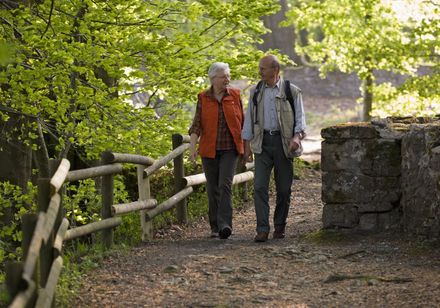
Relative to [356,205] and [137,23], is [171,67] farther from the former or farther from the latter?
[356,205]

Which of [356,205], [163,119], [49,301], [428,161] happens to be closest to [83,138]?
[163,119]

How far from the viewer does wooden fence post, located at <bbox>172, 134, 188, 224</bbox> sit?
12102 mm

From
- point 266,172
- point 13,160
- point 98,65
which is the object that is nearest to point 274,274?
point 266,172

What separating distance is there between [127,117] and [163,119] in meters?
1.06

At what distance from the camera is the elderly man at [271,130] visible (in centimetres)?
981

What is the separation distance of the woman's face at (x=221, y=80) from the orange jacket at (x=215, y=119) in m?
0.16

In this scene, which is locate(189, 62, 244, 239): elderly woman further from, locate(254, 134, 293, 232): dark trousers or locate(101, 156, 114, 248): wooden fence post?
locate(101, 156, 114, 248): wooden fence post

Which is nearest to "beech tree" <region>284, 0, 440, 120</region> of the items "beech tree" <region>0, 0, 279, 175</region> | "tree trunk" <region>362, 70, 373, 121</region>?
"tree trunk" <region>362, 70, 373, 121</region>

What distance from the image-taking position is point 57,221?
24.3 ft

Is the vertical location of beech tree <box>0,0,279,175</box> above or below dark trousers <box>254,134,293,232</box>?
above

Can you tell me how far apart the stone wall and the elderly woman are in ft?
3.60

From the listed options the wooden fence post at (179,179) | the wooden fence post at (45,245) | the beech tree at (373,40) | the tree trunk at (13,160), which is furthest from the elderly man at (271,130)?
the beech tree at (373,40)

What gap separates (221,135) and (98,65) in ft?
6.37

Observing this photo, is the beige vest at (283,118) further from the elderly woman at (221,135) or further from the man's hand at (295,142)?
the elderly woman at (221,135)
